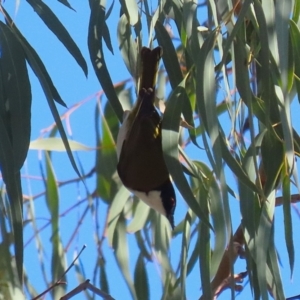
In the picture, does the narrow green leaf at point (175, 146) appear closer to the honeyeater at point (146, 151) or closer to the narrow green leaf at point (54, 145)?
the honeyeater at point (146, 151)

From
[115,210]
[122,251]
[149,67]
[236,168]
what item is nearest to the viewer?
[236,168]

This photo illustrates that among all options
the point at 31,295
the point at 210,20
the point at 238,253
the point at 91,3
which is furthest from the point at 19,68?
the point at 31,295

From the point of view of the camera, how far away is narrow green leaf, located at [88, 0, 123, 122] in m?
1.42

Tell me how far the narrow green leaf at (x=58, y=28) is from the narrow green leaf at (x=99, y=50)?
41 millimetres

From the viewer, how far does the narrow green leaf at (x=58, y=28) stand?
4.53ft

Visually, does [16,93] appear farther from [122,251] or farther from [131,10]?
[122,251]

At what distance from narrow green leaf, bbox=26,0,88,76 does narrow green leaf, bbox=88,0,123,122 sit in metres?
0.04

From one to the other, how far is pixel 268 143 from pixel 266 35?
0.30 metres

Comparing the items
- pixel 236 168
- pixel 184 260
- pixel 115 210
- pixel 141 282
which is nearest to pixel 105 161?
pixel 115 210

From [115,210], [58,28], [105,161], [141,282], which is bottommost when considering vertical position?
[141,282]

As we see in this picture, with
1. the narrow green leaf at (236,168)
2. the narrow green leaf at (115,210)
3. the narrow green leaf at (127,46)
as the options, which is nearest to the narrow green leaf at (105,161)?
the narrow green leaf at (115,210)

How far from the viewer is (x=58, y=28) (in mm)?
1400

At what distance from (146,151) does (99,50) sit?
463mm

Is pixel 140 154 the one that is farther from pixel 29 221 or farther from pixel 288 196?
pixel 288 196
